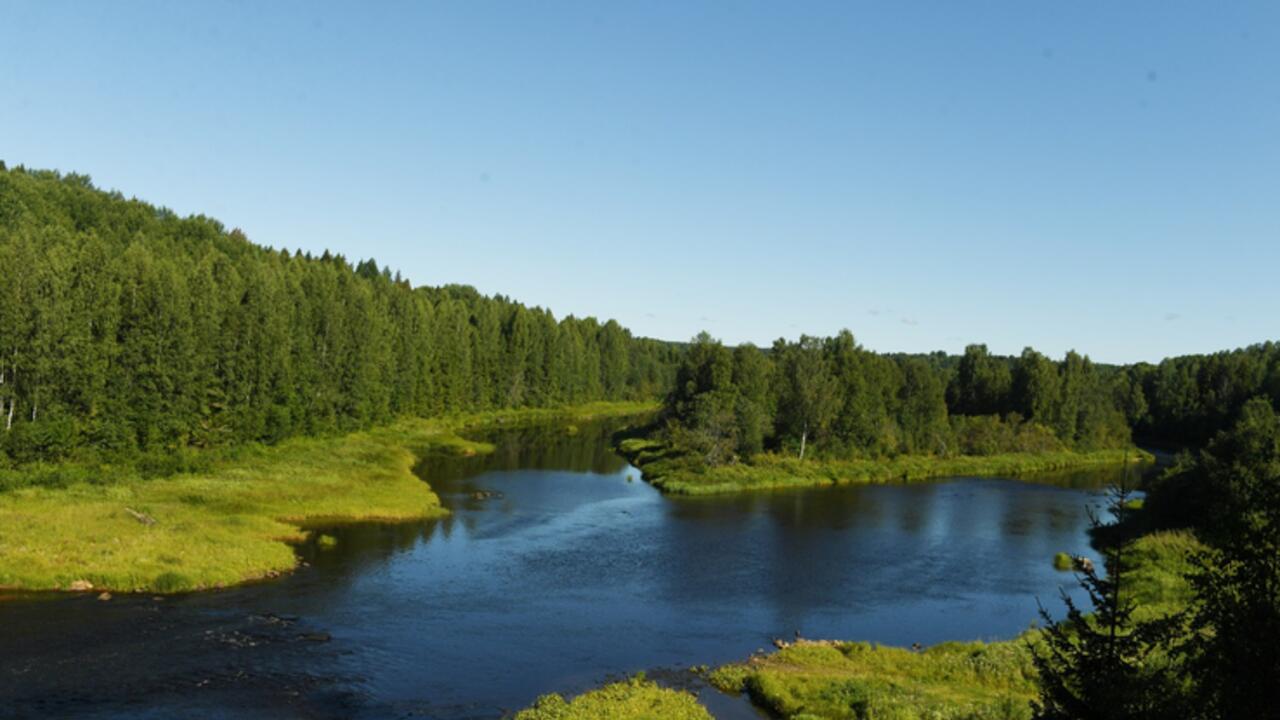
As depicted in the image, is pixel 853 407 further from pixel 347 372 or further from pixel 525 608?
pixel 525 608

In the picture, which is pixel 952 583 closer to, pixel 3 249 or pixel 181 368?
pixel 181 368

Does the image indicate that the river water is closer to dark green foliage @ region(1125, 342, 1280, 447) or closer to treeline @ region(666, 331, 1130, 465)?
treeline @ region(666, 331, 1130, 465)

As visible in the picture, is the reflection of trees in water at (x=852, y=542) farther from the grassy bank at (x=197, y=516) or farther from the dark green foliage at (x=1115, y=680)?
the dark green foliage at (x=1115, y=680)

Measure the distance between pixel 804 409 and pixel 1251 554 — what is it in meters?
90.4

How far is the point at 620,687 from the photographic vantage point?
33.8 metres

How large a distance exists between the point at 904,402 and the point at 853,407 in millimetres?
16485

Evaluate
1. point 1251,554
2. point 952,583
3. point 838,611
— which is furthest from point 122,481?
point 1251,554

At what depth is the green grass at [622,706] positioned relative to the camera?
30.4 m

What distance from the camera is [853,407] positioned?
111m

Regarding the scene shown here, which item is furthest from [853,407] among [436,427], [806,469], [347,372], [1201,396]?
[1201,396]

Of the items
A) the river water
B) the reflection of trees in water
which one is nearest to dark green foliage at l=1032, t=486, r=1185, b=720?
the river water

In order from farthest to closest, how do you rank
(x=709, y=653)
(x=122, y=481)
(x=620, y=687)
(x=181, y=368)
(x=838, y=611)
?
(x=181, y=368), (x=122, y=481), (x=838, y=611), (x=709, y=653), (x=620, y=687)

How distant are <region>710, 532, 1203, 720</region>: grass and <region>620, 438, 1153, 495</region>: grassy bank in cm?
4866

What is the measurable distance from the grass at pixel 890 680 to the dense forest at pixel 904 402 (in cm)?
5872
